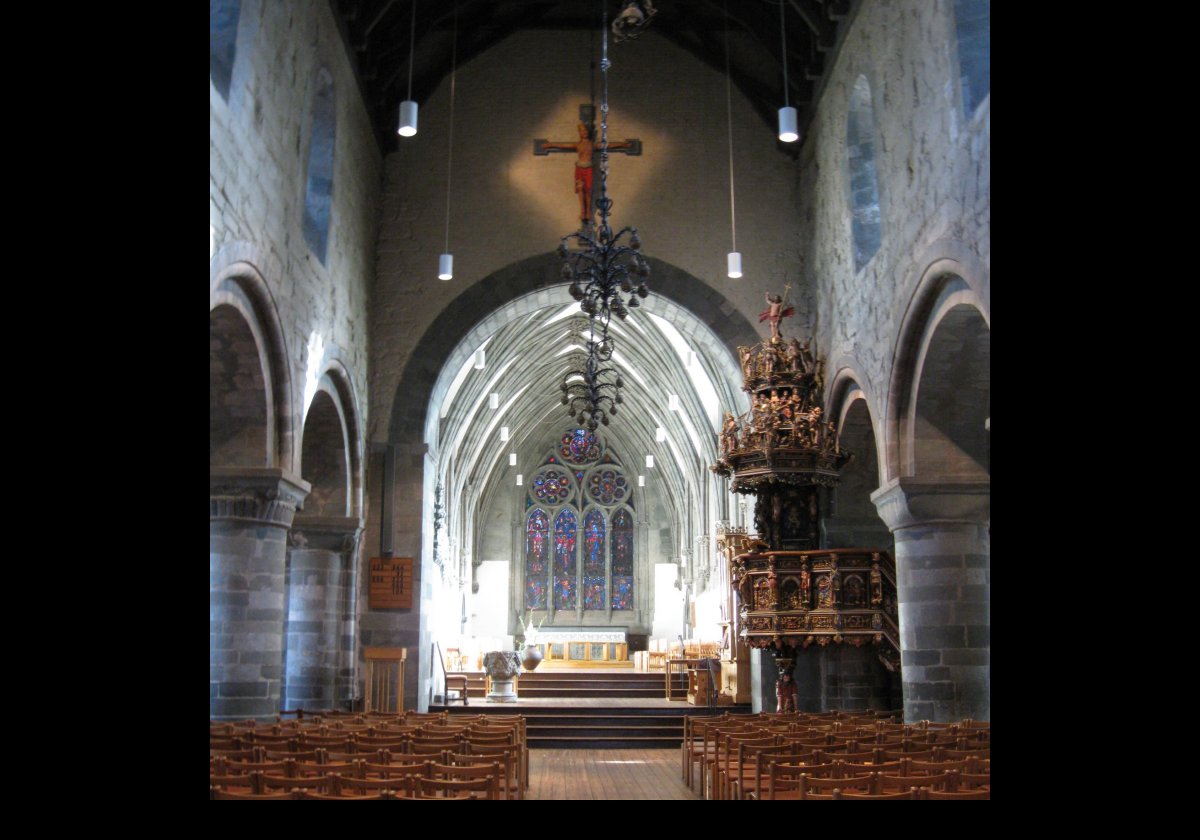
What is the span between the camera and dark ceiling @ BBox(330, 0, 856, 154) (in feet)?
51.7

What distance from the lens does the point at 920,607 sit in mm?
11852

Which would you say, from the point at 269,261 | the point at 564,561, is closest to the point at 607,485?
the point at 564,561

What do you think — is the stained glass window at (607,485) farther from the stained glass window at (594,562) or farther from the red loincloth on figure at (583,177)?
the red loincloth on figure at (583,177)

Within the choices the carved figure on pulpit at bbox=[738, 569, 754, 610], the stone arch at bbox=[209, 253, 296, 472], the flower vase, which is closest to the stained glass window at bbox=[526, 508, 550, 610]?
the flower vase

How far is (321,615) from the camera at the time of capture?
52.0 ft

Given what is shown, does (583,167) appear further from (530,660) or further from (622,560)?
(622,560)

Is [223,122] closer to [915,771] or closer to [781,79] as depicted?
[915,771]

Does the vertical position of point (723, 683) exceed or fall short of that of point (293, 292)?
it falls short

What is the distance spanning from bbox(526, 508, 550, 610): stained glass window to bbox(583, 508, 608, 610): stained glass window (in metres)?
1.27

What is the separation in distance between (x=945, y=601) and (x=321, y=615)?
840cm

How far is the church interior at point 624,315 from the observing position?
10.9 m

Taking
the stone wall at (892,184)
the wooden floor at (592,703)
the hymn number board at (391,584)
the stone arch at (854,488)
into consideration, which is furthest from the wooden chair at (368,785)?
the wooden floor at (592,703)

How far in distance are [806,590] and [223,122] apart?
8070 millimetres
